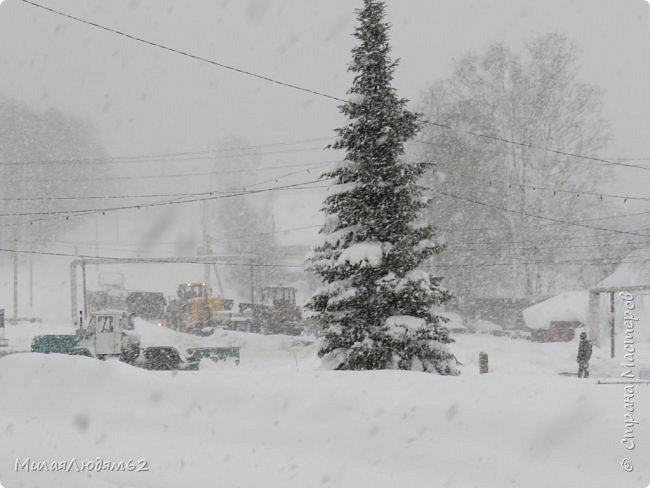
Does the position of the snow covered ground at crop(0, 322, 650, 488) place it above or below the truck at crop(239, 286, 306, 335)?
above

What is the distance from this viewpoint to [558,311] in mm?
30469

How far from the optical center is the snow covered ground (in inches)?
263

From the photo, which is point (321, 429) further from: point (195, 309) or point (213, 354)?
point (195, 309)

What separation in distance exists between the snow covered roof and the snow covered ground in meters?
23.1

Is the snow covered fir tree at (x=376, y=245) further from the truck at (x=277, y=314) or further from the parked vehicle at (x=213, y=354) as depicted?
the truck at (x=277, y=314)

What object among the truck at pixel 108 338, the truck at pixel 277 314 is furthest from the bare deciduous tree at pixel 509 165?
the truck at pixel 108 338

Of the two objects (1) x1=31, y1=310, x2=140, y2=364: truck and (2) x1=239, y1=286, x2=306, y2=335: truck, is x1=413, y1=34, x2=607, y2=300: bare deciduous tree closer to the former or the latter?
(2) x1=239, y1=286, x2=306, y2=335: truck

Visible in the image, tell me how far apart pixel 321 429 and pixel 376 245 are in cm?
409

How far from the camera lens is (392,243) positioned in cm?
1153

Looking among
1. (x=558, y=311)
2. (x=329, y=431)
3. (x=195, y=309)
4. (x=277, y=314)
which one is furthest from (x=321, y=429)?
(x=195, y=309)

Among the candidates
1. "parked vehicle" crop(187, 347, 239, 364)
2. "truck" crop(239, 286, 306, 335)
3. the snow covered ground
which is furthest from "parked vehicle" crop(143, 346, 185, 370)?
"truck" crop(239, 286, 306, 335)

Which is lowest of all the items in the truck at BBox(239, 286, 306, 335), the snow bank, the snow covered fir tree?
the truck at BBox(239, 286, 306, 335)

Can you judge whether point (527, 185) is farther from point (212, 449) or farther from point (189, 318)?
point (212, 449)

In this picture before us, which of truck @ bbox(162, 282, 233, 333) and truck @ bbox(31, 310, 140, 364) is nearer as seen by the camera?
truck @ bbox(31, 310, 140, 364)
